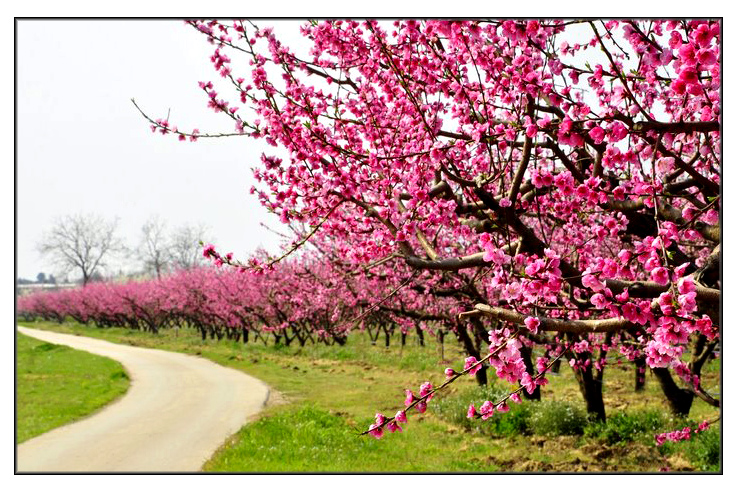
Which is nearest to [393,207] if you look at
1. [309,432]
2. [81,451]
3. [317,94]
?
[317,94]

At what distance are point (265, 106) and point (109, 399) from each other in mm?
9607

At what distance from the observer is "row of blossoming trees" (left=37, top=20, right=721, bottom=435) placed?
254 cm

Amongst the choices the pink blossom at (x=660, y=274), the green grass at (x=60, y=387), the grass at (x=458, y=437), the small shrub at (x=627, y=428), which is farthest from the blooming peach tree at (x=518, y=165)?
the green grass at (x=60, y=387)

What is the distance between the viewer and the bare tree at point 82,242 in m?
38.7

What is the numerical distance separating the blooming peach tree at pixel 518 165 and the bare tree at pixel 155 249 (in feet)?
117

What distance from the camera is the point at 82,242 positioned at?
135 feet

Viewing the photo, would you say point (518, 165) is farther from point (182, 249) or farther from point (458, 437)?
point (182, 249)

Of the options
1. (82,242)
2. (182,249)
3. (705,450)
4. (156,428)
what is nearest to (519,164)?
(705,450)

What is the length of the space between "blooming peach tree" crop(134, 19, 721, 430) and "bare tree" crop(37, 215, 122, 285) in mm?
34093

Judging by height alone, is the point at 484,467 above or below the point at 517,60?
below

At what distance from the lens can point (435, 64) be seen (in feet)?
13.7

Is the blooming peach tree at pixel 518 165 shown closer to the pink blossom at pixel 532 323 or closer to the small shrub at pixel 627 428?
the pink blossom at pixel 532 323

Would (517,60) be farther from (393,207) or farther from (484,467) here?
(484,467)

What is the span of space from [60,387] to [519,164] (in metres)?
13.5
